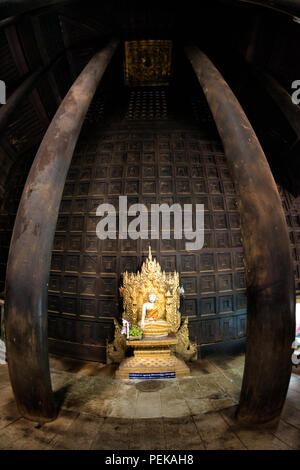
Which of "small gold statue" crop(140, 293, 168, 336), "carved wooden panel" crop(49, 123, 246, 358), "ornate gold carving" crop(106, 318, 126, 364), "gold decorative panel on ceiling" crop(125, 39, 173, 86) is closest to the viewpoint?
"small gold statue" crop(140, 293, 168, 336)

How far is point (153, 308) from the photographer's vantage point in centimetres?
646

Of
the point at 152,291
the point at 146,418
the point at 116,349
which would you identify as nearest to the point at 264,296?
the point at 146,418

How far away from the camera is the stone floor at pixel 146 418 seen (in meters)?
3.22

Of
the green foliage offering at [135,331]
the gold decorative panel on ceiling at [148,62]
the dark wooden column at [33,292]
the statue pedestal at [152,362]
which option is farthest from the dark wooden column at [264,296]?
the gold decorative panel on ceiling at [148,62]

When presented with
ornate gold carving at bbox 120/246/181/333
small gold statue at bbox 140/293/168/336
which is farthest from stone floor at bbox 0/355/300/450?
ornate gold carving at bbox 120/246/181/333

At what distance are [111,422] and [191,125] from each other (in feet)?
34.3

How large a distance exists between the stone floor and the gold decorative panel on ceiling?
11.9m

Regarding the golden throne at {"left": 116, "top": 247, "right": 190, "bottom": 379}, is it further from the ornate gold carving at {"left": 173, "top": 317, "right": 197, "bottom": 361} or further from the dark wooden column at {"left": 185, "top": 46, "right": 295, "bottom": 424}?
the dark wooden column at {"left": 185, "top": 46, "right": 295, "bottom": 424}

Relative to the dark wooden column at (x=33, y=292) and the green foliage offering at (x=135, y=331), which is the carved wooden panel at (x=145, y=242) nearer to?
the green foliage offering at (x=135, y=331)

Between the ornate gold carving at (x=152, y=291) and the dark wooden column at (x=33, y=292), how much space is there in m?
3.19

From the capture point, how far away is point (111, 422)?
379 cm

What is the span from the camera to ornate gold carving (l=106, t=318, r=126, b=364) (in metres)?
6.44
